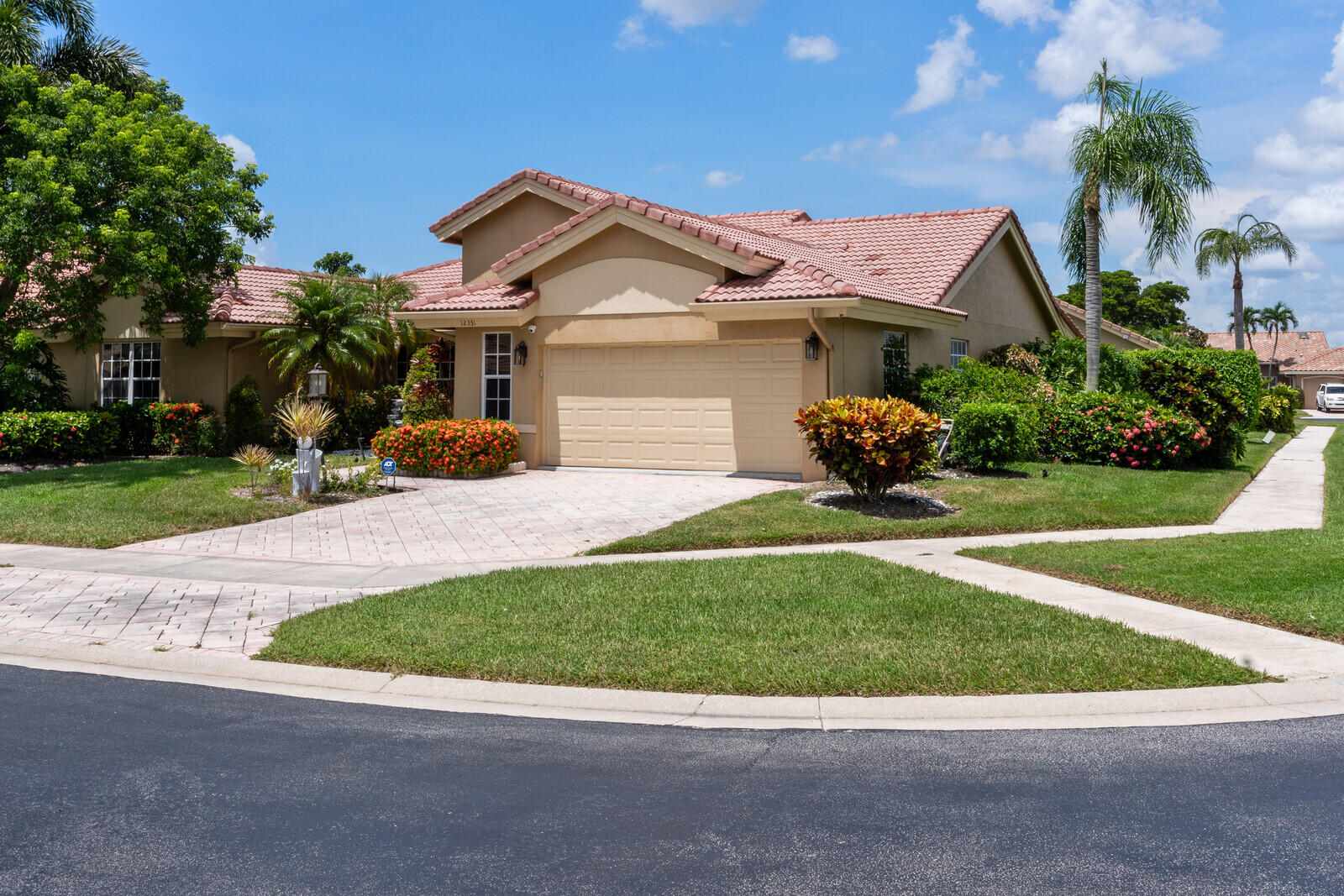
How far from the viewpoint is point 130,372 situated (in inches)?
915

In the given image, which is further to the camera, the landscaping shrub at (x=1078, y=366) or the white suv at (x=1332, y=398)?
the white suv at (x=1332, y=398)

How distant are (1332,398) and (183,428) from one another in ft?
215

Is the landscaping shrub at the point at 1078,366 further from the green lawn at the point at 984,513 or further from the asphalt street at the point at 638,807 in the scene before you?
the asphalt street at the point at 638,807

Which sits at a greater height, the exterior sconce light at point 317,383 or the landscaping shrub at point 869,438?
the exterior sconce light at point 317,383

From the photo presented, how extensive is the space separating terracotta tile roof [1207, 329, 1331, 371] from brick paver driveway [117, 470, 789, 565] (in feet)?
242

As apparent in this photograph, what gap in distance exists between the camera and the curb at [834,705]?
5.93 m

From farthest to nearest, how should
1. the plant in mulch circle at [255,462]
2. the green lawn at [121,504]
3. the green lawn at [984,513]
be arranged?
the plant in mulch circle at [255,462] → the green lawn at [121,504] → the green lawn at [984,513]

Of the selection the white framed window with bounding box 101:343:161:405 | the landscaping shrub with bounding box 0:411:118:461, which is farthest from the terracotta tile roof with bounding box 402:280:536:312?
the white framed window with bounding box 101:343:161:405

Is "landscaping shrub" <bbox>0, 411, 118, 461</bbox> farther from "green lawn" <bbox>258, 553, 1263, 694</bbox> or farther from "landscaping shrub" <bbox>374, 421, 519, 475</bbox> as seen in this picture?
"green lawn" <bbox>258, 553, 1263, 694</bbox>

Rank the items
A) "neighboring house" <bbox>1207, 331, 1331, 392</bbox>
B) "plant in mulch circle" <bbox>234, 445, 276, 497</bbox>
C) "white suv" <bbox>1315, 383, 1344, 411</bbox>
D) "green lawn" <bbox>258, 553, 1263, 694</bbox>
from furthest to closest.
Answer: "neighboring house" <bbox>1207, 331, 1331, 392</bbox> → "white suv" <bbox>1315, 383, 1344, 411</bbox> → "plant in mulch circle" <bbox>234, 445, 276, 497</bbox> → "green lawn" <bbox>258, 553, 1263, 694</bbox>

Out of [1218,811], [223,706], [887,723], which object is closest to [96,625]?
[223,706]

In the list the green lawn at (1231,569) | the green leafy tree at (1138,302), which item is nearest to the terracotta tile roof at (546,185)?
the green lawn at (1231,569)

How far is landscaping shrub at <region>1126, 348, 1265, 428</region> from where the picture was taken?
63.2 ft

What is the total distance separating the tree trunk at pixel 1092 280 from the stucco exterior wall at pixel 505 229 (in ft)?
34.9
